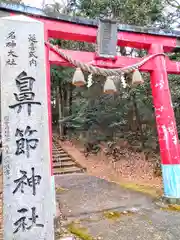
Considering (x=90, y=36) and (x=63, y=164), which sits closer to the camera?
(x=90, y=36)

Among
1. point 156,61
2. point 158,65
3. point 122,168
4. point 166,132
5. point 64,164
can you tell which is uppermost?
point 156,61

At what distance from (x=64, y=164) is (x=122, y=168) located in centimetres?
224

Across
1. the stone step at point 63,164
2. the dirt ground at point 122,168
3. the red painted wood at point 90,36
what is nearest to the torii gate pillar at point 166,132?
the red painted wood at point 90,36

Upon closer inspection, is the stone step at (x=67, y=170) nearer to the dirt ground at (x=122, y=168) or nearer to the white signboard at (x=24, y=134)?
the dirt ground at (x=122, y=168)

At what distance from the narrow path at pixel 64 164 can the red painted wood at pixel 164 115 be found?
13.8 feet

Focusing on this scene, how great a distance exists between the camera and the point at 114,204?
15.7 feet

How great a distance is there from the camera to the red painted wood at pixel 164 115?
5.20m

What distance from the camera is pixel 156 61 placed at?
5629mm

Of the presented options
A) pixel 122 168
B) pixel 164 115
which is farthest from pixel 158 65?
pixel 122 168

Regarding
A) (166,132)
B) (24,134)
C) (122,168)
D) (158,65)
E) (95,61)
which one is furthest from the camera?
(122,168)

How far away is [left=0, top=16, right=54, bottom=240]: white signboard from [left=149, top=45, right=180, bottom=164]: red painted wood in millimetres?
3363

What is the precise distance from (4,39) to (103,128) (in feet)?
25.5

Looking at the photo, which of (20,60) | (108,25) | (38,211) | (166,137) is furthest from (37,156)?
(108,25)

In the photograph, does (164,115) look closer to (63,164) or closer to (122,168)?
(122,168)
